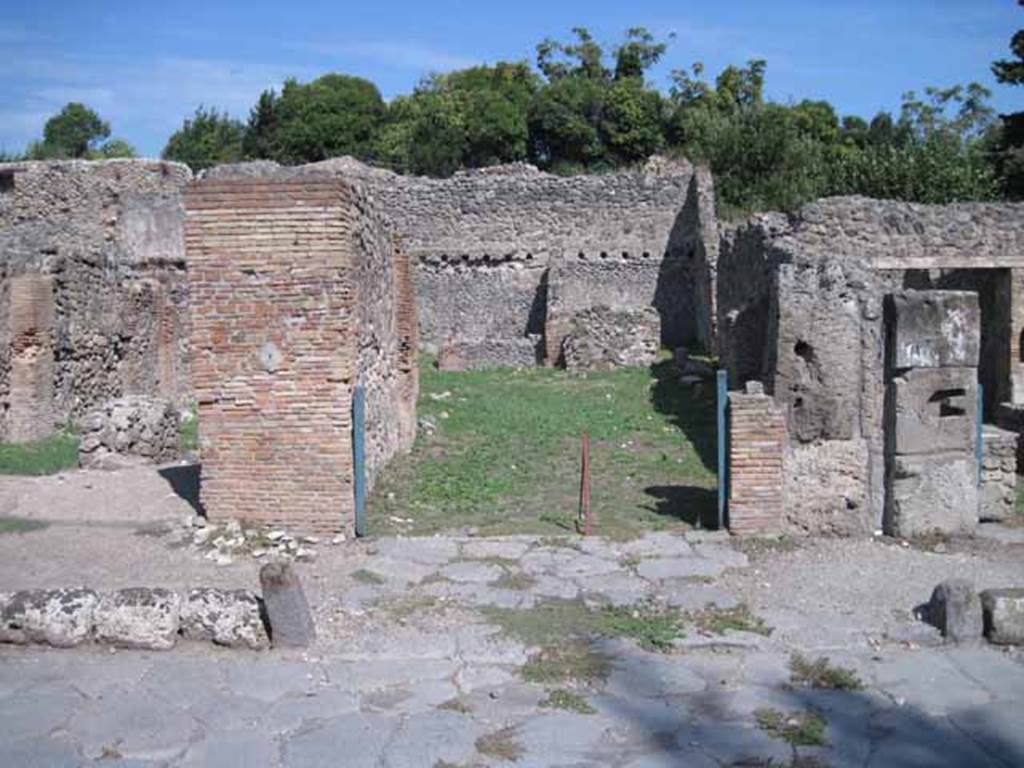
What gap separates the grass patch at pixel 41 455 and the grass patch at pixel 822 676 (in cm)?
781

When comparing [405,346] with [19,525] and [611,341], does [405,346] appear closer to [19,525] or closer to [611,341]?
[19,525]

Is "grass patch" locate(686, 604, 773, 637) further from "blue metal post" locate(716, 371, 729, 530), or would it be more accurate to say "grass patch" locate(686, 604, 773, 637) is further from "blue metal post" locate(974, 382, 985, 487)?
"blue metal post" locate(974, 382, 985, 487)

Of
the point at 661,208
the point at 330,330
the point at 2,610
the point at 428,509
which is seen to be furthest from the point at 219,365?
the point at 661,208

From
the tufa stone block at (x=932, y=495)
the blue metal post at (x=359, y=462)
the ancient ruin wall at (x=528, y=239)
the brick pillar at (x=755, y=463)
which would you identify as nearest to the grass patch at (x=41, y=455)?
the blue metal post at (x=359, y=462)

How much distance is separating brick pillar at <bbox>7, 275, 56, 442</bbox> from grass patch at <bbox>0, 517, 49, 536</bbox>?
4384 mm

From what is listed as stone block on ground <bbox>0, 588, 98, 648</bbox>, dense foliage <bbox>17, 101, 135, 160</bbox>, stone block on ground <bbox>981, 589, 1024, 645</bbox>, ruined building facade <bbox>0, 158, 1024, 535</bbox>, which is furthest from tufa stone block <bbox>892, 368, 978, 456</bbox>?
dense foliage <bbox>17, 101, 135, 160</bbox>

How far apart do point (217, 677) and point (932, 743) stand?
10.4 feet

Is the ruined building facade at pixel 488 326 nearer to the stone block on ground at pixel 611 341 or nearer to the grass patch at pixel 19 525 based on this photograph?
the stone block on ground at pixel 611 341

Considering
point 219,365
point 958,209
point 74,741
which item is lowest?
point 74,741

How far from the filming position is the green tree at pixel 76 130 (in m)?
53.8

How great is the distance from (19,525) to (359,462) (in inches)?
105

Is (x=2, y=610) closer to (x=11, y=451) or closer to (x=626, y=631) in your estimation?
(x=626, y=631)

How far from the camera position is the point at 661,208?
25.4 metres

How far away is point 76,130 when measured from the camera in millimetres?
56000
